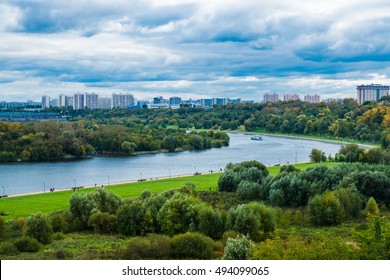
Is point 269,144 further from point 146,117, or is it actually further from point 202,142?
point 146,117

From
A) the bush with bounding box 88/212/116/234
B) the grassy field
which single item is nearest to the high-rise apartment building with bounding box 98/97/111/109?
the grassy field

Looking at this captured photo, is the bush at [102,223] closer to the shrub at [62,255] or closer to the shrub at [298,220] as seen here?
the shrub at [62,255]

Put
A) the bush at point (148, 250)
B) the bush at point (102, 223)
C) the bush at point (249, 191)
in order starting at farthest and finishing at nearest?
the bush at point (249, 191)
the bush at point (102, 223)
the bush at point (148, 250)

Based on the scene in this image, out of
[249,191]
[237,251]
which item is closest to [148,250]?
[237,251]

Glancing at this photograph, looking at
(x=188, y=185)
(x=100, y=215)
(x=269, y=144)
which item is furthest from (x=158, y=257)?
(x=269, y=144)

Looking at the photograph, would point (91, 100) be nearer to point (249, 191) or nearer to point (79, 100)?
point (79, 100)

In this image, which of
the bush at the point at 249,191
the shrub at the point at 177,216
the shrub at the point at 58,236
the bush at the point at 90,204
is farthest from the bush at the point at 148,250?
the bush at the point at 249,191
